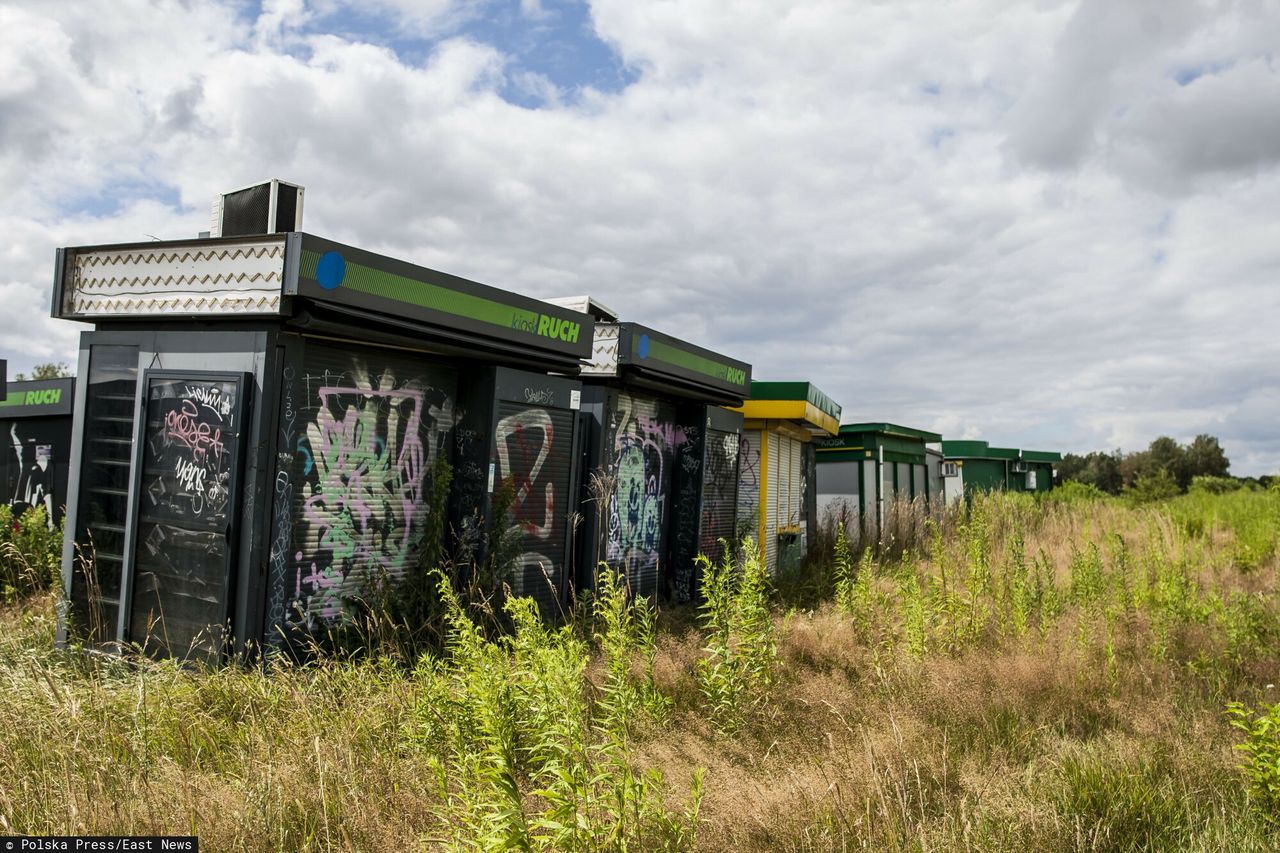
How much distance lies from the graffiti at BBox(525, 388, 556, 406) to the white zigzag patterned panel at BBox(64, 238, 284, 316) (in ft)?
9.09

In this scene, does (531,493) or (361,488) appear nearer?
(361,488)

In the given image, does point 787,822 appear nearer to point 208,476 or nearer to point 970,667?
point 970,667

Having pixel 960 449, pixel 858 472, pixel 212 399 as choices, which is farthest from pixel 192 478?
pixel 960 449

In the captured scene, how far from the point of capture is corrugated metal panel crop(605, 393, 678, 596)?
395 inches

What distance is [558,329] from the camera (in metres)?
8.62

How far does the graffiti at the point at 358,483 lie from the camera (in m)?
6.64

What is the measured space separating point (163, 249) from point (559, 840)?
5.49 metres

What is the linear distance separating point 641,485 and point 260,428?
17.2 ft

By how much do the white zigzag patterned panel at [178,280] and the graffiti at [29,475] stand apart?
728 cm

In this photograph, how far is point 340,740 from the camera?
4.50 m

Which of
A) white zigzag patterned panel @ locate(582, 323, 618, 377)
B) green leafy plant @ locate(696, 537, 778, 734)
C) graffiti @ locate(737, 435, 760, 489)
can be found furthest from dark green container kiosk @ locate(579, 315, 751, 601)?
green leafy plant @ locate(696, 537, 778, 734)

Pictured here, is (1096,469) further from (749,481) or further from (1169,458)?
(749,481)

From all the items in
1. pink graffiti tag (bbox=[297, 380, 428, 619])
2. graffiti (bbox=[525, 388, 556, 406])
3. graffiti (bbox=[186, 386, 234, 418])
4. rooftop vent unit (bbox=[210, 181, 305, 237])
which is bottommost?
pink graffiti tag (bbox=[297, 380, 428, 619])

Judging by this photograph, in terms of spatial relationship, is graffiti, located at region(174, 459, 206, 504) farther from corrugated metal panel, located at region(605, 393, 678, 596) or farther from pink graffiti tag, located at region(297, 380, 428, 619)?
corrugated metal panel, located at region(605, 393, 678, 596)
